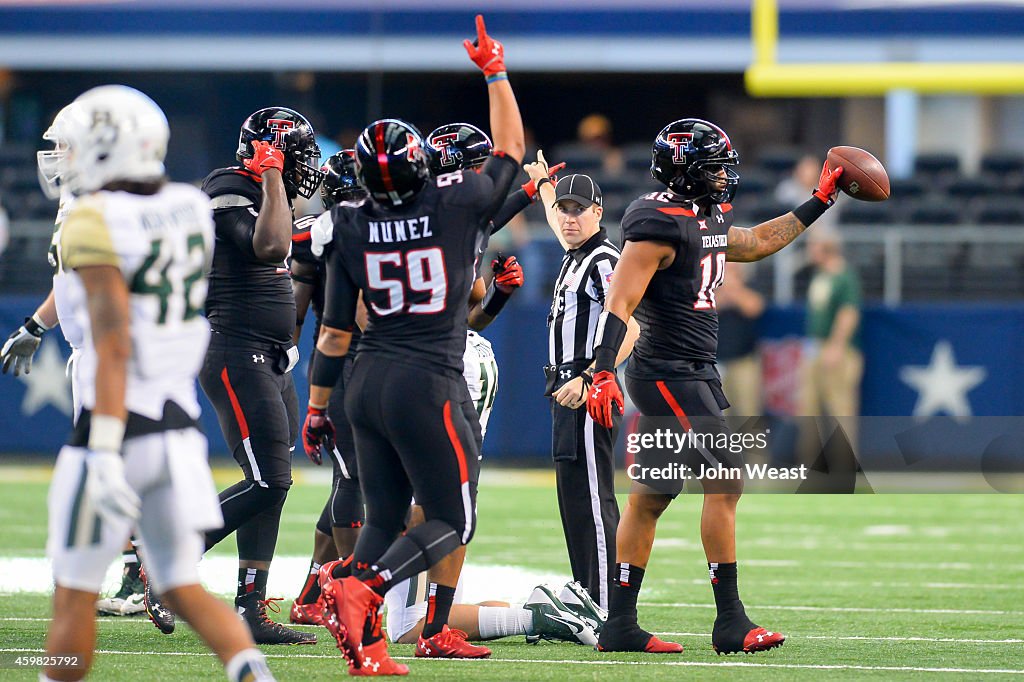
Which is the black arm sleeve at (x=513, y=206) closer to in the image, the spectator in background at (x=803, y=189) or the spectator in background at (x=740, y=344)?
the spectator in background at (x=740, y=344)

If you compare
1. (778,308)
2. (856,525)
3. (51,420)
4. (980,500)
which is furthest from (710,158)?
(51,420)

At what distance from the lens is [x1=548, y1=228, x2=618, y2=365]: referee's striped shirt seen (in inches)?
241

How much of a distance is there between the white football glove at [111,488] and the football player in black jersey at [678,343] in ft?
6.84

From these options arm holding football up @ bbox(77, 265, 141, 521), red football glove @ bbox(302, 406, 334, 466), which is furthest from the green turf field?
arm holding football up @ bbox(77, 265, 141, 521)

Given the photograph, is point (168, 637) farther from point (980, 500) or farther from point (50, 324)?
→ point (980, 500)

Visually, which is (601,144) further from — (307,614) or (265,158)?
(265,158)

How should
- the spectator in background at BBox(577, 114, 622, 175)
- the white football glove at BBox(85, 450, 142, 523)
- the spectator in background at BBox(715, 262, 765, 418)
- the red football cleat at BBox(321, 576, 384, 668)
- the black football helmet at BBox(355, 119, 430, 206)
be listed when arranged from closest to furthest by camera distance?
the white football glove at BBox(85, 450, 142, 523), the red football cleat at BBox(321, 576, 384, 668), the black football helmet at BBox(355, 119, 430, 206), the spectator in background at BBox(715, 262, 765, 418), the spectator in background at BBox(577, 114, 622, 175)

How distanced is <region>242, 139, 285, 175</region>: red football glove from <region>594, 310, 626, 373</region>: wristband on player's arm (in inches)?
52.6

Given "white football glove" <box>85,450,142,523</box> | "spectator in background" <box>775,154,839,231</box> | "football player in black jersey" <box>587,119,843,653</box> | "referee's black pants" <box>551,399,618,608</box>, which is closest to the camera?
"white football glove" <box>85,450,142,523</box>

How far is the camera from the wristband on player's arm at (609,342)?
5.52 m


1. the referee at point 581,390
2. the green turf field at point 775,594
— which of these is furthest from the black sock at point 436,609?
the referee at point 581,390

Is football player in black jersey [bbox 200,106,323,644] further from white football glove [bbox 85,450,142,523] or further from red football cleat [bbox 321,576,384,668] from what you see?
white football glove [bbox 85,450,142,523]

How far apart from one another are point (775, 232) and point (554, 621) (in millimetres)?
1715

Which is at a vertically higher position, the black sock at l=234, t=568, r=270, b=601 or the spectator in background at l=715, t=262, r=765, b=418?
the spectator in background at l=715, t=262, r=765, b=418
